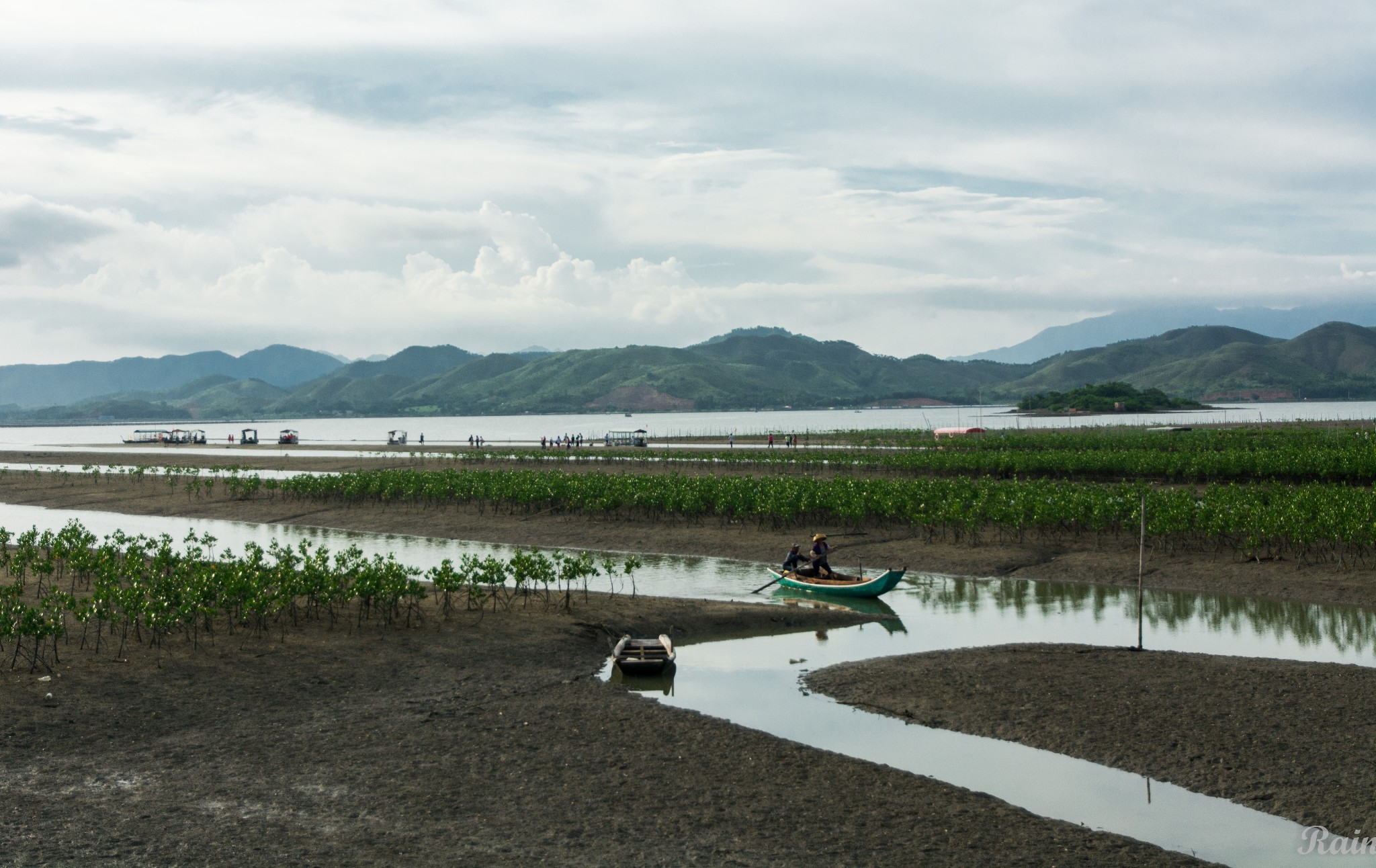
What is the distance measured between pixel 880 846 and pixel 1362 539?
23.9 metres

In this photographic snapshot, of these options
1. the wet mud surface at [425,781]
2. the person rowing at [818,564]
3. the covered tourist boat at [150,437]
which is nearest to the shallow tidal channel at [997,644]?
the person rowing at [818,564]

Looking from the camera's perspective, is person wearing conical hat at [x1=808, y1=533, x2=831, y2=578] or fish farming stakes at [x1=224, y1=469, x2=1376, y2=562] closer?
person wearing conical hat at [x1=808, y1=533, x2=831, y2=578]

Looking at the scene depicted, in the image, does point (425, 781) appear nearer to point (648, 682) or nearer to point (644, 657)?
point (644, 657)

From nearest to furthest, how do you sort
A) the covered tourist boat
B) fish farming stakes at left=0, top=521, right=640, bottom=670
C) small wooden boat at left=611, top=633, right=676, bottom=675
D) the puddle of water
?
fish farming stakes at left=0, top=521, right=640, bottom=670 < small wooden boat at left=611, top=633, right=676, bottom=675 < the puddle of water < the covered tourist boat

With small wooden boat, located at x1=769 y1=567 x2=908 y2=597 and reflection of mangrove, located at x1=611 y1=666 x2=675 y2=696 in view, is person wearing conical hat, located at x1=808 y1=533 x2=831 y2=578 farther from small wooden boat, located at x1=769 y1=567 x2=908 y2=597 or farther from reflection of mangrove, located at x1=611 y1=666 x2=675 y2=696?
reflection of mangrove, located at x1=611 y1=666 x2=675 y2=696

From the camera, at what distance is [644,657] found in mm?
19312

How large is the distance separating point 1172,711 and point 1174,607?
12.2 meters

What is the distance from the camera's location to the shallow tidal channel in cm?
1266

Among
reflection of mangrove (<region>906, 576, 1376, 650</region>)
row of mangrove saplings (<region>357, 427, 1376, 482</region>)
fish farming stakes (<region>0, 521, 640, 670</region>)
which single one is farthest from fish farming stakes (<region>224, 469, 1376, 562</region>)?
fish farming stakes (<region>0, 521, 640, 670</region>)

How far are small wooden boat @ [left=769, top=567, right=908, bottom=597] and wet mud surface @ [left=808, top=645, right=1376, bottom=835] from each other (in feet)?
21.4

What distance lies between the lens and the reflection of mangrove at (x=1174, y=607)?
→ 2380 centimetres

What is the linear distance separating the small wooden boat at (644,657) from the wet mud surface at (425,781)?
91 cm

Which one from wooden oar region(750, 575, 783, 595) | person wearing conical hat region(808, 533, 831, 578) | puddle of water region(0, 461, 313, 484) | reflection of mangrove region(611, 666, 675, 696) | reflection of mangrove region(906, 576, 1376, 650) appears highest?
puddle of water region(0, 461, 313, 484)

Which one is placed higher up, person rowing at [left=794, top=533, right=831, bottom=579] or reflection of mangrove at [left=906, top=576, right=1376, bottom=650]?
person rowing at [left=794, top=533, right=831, bottom=579]
